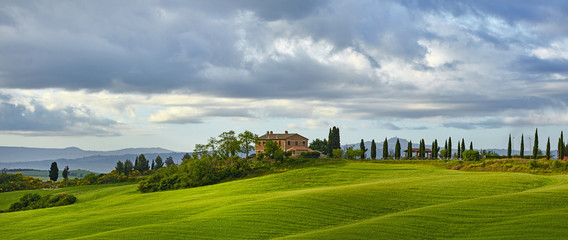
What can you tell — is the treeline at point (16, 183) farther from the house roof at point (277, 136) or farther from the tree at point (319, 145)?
the tree at point (319, 145)

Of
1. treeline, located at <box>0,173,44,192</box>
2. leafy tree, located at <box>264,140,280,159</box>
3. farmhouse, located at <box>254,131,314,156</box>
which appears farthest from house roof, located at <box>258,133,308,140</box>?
treeline, located at <box>0,173,44,192</box>

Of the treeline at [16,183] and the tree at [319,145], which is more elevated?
the tree at [319,145]

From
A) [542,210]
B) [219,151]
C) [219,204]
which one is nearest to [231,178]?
[219,151]

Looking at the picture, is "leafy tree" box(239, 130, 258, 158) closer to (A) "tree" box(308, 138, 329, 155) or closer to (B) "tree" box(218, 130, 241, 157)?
(B) "tree" box(218, 130, 241, 157)

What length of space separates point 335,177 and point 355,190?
2251 cm

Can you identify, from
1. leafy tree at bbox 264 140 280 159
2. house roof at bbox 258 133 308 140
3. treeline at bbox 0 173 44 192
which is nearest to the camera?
leafy tree at bbox 264 140 280 159

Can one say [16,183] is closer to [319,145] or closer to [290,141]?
[290,141]

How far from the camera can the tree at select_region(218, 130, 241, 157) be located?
92250 mm

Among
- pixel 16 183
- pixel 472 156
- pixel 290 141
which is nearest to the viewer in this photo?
pixel 472 156

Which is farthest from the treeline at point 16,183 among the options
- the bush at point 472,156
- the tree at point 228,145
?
the bush at point 472,156

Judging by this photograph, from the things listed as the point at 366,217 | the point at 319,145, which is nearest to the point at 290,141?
the point at 319,145

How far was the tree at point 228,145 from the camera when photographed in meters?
92.2

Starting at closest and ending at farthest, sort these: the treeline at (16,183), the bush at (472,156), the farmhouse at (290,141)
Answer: the bush at (472,156) < the treeline at (16,183) < the farmhouse at (290,141)

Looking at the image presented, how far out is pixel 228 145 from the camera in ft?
305
